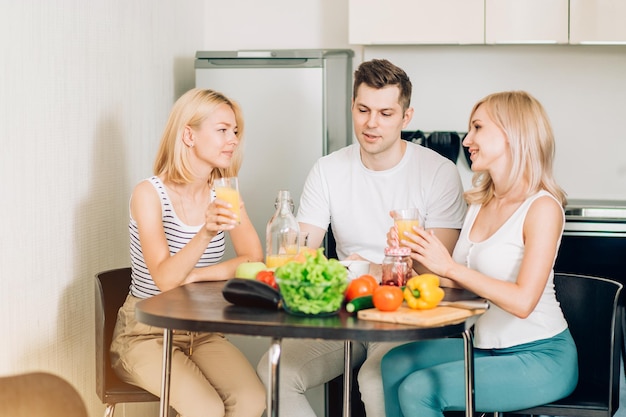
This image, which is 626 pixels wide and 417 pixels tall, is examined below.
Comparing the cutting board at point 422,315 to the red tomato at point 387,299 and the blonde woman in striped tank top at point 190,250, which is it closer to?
the red tomato at point 387,299

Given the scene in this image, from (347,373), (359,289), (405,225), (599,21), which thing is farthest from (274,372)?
(599,21)

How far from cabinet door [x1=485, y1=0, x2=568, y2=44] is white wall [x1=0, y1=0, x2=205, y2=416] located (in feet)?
4.61

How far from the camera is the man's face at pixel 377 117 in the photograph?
2.62m

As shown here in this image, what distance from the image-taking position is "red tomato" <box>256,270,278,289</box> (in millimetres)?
1935

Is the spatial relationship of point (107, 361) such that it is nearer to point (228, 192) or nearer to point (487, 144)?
point (228, 192)

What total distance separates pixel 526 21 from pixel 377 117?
4.09ft

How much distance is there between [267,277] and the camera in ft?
6.42

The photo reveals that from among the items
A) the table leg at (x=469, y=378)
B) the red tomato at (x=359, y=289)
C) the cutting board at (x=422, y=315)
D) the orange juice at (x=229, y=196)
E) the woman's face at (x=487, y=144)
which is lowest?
the table leg at (x=469, y=378)

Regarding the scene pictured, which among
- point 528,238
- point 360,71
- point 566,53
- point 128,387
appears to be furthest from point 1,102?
point 566,53

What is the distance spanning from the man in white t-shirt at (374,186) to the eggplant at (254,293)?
2.34 ft

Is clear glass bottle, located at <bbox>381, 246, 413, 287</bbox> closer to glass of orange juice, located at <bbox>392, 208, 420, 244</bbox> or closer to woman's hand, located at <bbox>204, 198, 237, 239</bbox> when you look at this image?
glass of orange juice, located at <bbox>392, 208, 420, 244</bbox>

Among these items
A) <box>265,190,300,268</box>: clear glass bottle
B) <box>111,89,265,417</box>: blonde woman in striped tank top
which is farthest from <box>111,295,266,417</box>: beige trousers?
<box>265,190,300,268</box>: clear glass bottle

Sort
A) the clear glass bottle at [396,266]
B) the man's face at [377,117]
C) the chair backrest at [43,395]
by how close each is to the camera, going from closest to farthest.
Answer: the chair backrest at [43,395] < the clear glass bottle at [396,266] < the man's face at [377,117]

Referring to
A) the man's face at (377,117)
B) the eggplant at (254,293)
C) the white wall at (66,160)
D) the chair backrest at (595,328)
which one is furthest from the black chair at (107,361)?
the chair backrest at (595,328)
